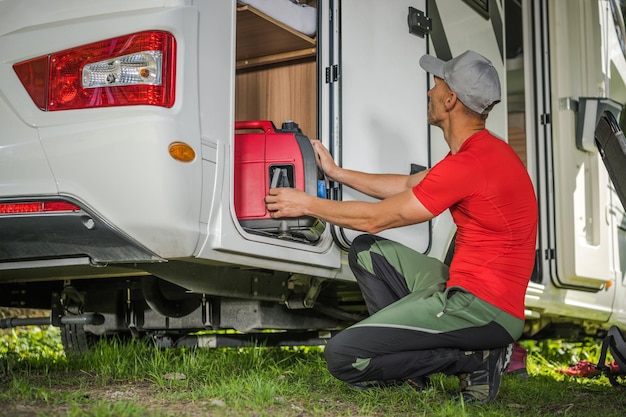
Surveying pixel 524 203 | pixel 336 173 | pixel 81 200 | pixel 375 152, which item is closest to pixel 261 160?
pixel 336 173

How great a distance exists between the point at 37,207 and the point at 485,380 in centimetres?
176

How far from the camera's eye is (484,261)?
9.78ft

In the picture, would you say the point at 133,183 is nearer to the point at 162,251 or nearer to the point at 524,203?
the point at 162,251

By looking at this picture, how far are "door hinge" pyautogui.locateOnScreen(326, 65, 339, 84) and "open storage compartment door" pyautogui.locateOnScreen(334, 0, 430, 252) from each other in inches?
1.0

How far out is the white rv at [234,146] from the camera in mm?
2666

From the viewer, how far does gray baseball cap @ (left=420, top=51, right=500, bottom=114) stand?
3.13 metres

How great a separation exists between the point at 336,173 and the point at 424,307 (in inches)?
28.3

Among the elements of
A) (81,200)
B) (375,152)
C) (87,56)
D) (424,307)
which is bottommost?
(424,307)

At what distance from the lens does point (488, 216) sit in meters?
3.00

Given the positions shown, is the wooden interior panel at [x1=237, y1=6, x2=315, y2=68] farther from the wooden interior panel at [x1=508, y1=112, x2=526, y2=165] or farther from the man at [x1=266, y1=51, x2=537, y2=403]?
the wooden interior panel at [x1=508, y1=112, x2=526, y2=165]

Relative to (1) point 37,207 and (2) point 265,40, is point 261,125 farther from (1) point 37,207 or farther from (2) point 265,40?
(1) point 37,207

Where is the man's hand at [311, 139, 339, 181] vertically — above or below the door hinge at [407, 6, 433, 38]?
below

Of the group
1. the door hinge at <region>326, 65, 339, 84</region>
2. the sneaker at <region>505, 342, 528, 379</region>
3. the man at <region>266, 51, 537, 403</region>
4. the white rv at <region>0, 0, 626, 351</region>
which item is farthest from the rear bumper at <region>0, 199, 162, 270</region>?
the sneaker at <region>505, 342, 528, 379</region>

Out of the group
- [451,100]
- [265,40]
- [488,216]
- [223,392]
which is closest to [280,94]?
[265,40]
